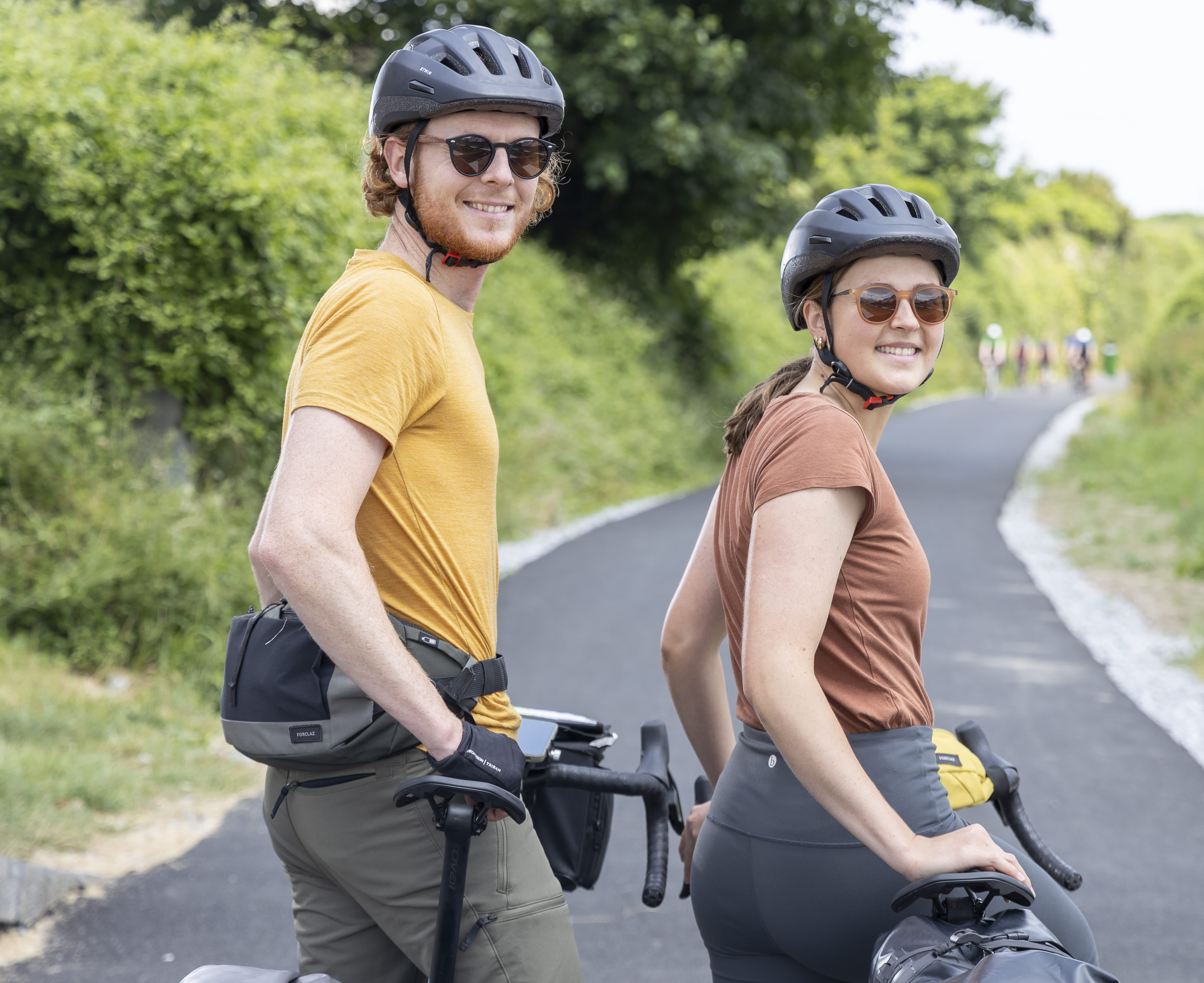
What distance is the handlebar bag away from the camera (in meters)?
2.25

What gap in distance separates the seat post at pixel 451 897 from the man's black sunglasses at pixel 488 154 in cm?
100

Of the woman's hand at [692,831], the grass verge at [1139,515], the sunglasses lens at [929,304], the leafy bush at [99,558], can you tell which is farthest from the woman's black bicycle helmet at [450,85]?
the grass verge at [1139,515]

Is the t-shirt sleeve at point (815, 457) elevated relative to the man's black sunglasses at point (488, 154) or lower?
lower

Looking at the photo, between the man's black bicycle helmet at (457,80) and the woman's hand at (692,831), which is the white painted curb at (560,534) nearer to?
the woman's hand at (692,831)

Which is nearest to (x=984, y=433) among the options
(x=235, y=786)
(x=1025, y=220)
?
(x=235, y=786)

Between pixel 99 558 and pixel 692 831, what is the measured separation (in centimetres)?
459

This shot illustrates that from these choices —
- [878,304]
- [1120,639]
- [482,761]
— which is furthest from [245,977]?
[1120,639]

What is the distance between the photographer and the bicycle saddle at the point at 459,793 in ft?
5.55

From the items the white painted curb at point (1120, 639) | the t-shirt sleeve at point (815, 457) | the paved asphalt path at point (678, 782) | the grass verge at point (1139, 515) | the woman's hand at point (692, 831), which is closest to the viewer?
the t-shirt sleeve at point (815, 457)

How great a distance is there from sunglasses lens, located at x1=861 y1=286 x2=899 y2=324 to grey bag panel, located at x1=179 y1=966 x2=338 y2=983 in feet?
4.27

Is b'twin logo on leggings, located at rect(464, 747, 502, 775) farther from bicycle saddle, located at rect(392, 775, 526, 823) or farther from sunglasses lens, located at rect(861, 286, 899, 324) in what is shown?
sunglasses lens, located at rect(861, 286, 899, 324)

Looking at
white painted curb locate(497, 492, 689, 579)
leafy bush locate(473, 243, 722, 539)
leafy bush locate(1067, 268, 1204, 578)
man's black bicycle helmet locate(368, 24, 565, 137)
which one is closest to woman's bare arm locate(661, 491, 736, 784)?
man's black bicycle helmet locate(368, 24, 565, 137)

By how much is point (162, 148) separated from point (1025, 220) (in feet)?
181

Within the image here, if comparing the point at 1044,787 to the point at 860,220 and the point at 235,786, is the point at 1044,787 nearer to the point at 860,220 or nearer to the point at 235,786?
the point at 235,786
